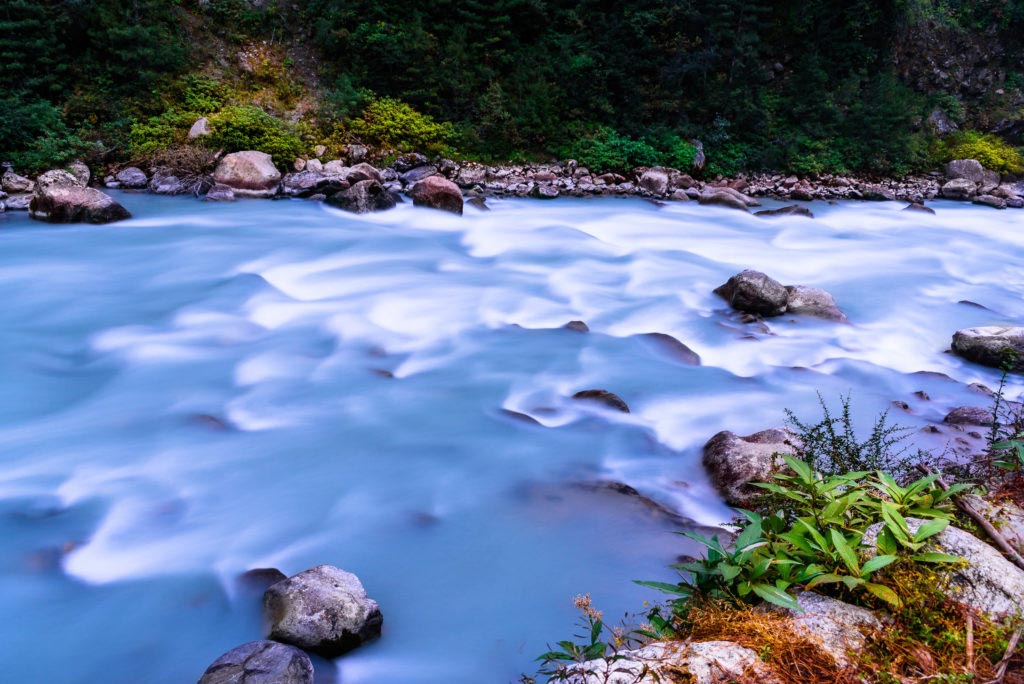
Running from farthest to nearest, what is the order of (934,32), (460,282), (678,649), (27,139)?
(934,32), (27,139), (460,282), (678,649)

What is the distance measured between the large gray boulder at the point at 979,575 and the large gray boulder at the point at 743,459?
1.55 m

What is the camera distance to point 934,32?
22.8 metres

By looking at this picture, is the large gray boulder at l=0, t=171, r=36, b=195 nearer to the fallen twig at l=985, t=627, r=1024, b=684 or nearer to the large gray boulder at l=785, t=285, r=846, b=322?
the large gray boulder at l=785, t=285, r=846, b=322

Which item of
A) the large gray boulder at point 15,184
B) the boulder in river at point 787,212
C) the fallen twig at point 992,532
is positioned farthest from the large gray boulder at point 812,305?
the large gray boulder at point 15,184

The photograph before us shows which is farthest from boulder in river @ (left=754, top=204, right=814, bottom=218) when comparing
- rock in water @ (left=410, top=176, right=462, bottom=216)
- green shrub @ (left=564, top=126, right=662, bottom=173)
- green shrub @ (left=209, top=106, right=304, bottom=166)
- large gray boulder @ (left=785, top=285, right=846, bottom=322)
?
green shrub @ (left=209, top=106, right=304, bottom=166)

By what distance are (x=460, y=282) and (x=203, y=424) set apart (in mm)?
4820

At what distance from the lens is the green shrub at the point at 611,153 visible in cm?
1716

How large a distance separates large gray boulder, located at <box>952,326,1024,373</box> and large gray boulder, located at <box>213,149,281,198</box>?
1237 cm

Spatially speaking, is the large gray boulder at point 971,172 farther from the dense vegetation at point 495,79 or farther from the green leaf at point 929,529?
the green leaf at point 929,529

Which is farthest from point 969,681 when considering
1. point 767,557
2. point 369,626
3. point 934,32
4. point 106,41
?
point 934,32

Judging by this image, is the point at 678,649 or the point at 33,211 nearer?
the point at 678,649

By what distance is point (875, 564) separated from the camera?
7.37ft

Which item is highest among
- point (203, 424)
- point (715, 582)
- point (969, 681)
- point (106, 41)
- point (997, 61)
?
point (997, 61)

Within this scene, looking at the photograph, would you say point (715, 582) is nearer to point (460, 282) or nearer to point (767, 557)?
point (767, 557)
